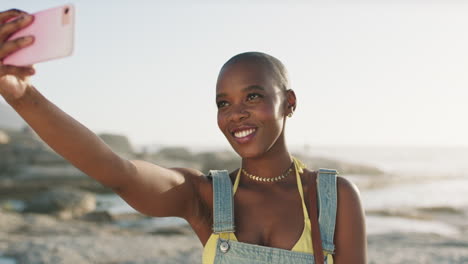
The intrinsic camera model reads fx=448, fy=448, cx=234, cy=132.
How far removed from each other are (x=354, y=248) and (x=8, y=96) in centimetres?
152

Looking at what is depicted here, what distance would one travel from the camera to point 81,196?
12758 millimetres

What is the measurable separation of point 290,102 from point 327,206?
0.57 metres

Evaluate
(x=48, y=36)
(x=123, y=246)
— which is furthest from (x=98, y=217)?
(x=48, y=36)

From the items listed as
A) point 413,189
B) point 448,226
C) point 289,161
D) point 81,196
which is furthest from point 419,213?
point 289,161

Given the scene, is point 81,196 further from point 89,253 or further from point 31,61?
point 31,61

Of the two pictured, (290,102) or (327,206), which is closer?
(327,206)

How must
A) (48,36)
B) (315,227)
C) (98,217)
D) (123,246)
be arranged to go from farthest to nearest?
(98,217) → (123,246) → (315,227) → (48,36)

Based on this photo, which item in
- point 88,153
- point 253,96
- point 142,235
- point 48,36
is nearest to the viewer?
point 48,36

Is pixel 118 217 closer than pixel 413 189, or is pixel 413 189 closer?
pixel 118 217

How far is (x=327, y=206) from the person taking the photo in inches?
80.0

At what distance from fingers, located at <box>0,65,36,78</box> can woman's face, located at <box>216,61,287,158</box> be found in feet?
3.07

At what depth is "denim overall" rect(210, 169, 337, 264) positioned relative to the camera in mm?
1967

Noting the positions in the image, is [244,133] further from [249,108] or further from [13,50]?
[13,50]

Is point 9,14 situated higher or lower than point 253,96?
higher
